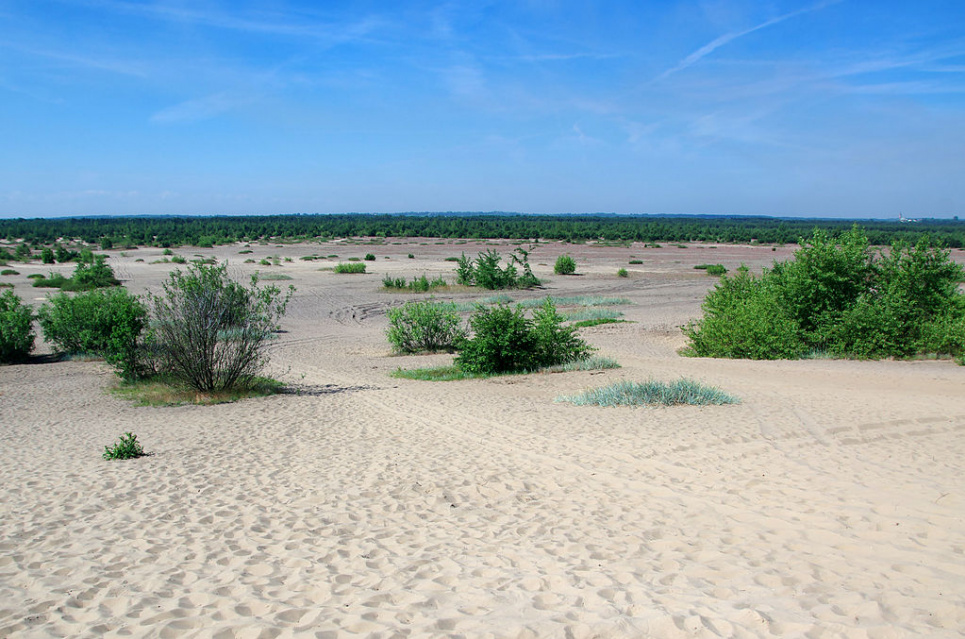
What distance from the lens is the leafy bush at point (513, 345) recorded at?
16984 mm

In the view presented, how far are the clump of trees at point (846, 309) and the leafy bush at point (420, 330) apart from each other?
720 cm

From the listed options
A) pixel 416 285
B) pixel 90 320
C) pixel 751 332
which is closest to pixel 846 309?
pixel 751 332

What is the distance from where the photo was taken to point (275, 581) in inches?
212

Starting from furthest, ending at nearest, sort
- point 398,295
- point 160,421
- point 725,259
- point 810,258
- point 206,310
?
1. point 725,259
2. point 398,295
3. point 810,258
4. point 206,310
5. point 160,421

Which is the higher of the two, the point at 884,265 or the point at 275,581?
the point at 884,265

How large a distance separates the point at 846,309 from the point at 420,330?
11748mm

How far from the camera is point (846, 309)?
1880 cm

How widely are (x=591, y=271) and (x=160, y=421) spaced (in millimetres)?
39795

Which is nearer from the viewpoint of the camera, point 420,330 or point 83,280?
point 420,330

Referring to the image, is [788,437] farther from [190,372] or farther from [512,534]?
[190,372]

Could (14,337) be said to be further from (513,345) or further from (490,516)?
(490,516)

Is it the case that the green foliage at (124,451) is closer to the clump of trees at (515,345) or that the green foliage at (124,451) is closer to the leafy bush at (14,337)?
the clump of trees at (515,345)

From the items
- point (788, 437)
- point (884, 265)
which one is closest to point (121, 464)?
point (788, 437)

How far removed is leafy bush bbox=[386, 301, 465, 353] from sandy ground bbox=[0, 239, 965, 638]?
664 cm
